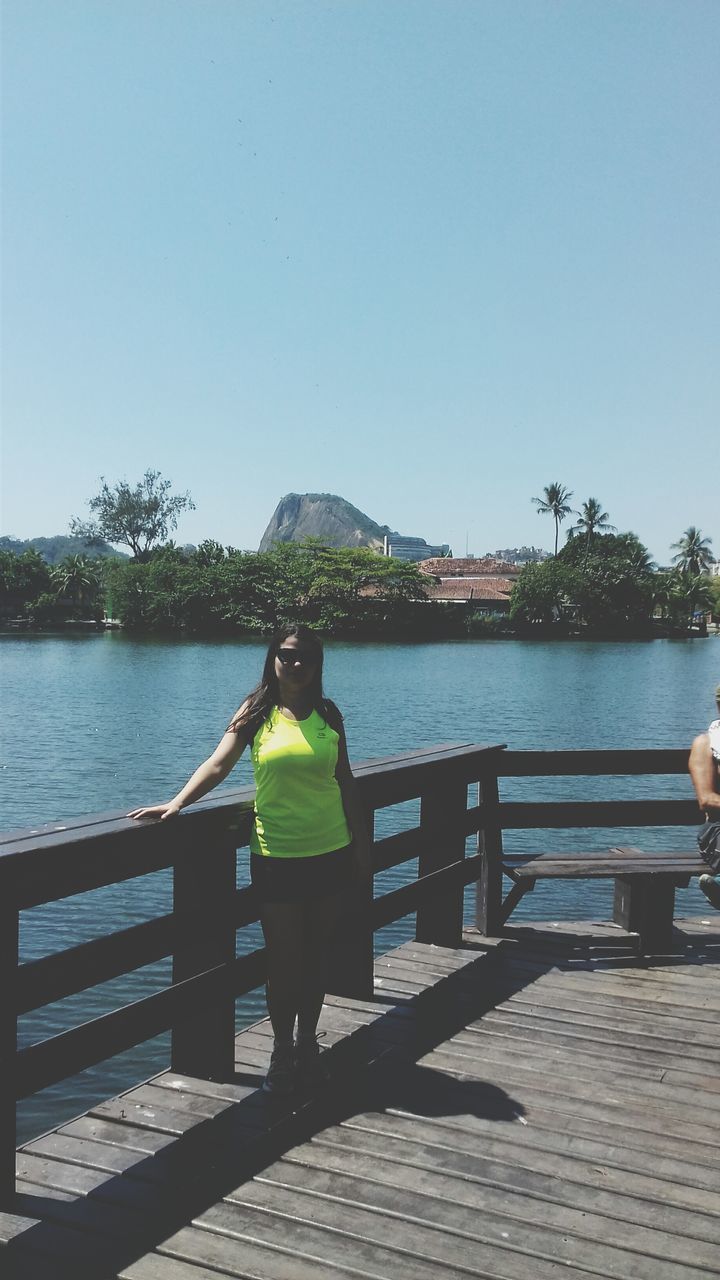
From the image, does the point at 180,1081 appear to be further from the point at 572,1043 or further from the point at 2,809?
the point at 2,809

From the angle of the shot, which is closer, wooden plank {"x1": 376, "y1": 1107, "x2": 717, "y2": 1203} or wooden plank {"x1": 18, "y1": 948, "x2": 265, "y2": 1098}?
wooden plank {"x1": 18, "y1": 948, "x2": 265, "y2": 1098}

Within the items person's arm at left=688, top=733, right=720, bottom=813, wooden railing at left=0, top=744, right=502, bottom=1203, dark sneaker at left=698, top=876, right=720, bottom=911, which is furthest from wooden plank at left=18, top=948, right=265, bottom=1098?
dark sneaker at left=698, top=876, right=720, bottom=911

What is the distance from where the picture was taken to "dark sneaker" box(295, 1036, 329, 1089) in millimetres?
A: 3564

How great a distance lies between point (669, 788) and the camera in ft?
66.2

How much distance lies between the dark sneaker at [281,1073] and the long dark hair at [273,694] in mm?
1048

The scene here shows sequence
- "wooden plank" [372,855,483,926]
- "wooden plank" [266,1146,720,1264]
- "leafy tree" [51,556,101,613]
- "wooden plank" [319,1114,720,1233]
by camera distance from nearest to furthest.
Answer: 1. "wooden plank" [266,1146,720,1264]
2. "wooden plank" [319,1114,720,1233]
3. "wooden plank" [372,855,483,926]
4. "leafy tree" [51,556,101,613]

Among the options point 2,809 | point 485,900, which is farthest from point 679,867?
point 2,809

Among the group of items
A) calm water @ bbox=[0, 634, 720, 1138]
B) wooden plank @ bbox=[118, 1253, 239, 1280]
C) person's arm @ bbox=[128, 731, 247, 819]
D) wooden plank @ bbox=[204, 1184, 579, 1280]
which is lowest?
calm water @ bbox=[0, 634, 720, 1138]

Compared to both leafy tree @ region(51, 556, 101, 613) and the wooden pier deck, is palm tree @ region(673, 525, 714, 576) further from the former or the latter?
the wooden pier deck

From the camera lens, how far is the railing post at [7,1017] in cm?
266

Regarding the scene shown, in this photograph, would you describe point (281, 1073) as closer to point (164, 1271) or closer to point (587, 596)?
point (164, 1271)

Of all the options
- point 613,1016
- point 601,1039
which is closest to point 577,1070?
point 601,1039

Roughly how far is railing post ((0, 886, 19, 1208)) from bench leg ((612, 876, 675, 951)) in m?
3.39

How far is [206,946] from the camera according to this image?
A: 351 centimetres
